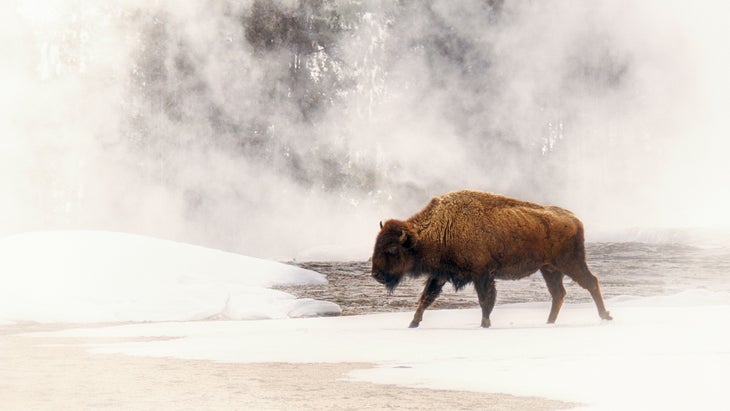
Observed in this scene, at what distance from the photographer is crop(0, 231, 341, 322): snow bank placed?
1128 cm

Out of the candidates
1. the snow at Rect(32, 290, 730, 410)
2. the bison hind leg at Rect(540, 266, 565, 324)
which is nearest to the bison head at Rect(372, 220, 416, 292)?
the snow at Rect(32, 290, 730, 410)

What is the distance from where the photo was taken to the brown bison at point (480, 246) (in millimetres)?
8578

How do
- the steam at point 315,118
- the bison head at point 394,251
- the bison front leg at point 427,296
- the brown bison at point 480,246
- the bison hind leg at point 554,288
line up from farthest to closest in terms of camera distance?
the steam at point 315,118
the bison hind leg at point 554,288
the bison front leg at point 427,296
the bison head at point 394,251
the brown bison at point 480,246

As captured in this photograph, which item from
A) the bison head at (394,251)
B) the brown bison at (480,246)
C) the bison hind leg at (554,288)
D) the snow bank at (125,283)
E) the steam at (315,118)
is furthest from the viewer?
the steam at (315,118)

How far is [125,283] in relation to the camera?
12.3m

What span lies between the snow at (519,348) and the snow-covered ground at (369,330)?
0.01m

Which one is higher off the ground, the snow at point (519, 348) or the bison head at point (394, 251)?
the bison head at point (394, 251)

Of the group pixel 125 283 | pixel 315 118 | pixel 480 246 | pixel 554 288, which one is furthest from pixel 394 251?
pixel 315 118

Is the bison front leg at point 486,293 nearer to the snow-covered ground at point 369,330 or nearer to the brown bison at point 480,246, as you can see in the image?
the brown bison at point 480,246

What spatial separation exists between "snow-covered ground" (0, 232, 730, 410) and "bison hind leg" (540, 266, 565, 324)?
0.71 ft

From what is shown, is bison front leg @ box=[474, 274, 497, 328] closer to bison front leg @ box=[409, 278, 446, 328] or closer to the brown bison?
the brown bison

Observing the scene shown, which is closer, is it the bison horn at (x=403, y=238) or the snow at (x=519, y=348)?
the snow at (x=519, y=348)

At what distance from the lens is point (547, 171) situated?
28703 mm

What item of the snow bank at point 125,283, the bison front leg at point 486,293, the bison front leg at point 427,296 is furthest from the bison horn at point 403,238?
the snow bank at point 125,283
